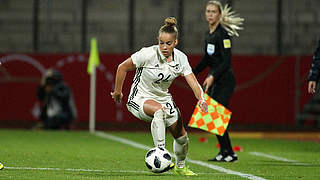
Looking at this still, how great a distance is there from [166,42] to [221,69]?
2.58m

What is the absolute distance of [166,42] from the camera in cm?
878

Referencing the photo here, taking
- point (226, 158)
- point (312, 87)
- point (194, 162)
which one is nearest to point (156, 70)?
point (194, 162)

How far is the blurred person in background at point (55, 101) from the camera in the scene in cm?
1934

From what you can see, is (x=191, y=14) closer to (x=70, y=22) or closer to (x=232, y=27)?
(x=70, y=22)

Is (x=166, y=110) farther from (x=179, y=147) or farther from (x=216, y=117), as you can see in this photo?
(x=216, y=117)

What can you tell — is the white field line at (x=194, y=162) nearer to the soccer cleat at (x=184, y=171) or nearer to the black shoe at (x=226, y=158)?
the black shoe at (x=226, y=158)

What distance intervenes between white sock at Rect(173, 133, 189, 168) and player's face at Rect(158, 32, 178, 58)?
98 centimetres

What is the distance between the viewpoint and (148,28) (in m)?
21.3

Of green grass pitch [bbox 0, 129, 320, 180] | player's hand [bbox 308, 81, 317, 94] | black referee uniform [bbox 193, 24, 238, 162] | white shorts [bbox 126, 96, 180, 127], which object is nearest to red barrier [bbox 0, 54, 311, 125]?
green grass pitch [bbox 0, 129, 320, 180]

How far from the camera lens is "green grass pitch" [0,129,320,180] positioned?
8898 millimetres

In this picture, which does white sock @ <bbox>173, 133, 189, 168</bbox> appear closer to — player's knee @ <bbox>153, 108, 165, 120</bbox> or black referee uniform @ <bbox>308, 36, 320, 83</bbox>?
player's knee @ <bbox>153, 108, 165, 120</bbox>

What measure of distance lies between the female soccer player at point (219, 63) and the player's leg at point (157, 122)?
95.3 inches

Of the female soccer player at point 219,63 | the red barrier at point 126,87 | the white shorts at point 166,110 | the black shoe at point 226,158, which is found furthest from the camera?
the red barrier at point 126,87

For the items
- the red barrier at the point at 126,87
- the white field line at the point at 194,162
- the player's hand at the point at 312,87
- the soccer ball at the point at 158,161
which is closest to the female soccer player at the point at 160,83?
the soccer ball at the point at 158,161
